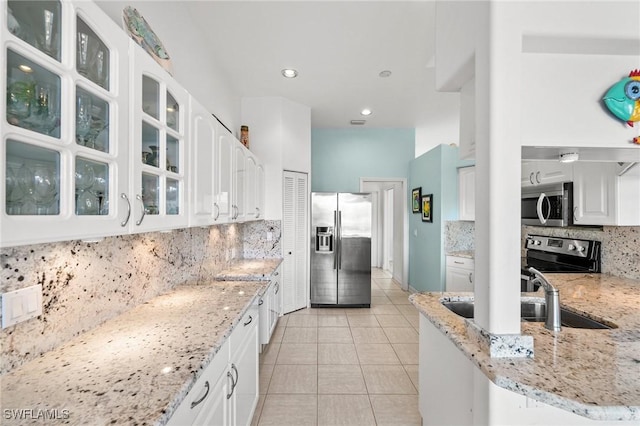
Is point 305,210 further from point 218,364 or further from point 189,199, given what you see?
point 218,364

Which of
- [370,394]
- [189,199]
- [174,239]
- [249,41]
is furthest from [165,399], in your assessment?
[249,41]

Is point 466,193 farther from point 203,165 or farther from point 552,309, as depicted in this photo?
point 203,165

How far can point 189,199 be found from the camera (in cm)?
156

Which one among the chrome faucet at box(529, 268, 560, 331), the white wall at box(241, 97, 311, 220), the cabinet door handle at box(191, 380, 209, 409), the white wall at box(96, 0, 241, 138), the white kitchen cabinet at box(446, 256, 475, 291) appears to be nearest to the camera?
the cabinet door handle at box(191, 380, 209, 409)

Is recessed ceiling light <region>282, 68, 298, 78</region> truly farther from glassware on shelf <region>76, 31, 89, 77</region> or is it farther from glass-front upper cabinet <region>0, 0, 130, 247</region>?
glassware on shelf <region>76, 31, 89, 77</region>

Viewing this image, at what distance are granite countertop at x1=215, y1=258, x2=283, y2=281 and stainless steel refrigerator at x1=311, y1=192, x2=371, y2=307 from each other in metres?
1.06

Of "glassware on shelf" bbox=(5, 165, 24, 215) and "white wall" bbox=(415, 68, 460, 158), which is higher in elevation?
"white wall" bbox=(415, 68, 460, 158)

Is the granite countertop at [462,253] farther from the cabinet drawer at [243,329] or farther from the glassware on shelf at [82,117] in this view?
the glassware on shelf at [82,117]

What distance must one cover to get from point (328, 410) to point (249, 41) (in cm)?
317

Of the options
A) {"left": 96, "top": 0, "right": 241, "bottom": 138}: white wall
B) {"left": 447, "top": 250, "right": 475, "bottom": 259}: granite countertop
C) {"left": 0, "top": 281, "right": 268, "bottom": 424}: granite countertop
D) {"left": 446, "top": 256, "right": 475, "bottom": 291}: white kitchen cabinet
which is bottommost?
{"left": 446, "top": 256, "right": 475, "bottom": 291}: white kitchen cabinet

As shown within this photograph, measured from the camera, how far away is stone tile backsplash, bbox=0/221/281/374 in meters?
0.99

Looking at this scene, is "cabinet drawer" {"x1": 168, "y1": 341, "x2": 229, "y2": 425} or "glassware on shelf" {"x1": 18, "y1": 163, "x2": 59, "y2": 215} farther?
"cabinet drawer" {"x1": 168, "y1": 341, "x2": 229, "y2": 425}

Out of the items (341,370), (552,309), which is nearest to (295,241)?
(341,370)

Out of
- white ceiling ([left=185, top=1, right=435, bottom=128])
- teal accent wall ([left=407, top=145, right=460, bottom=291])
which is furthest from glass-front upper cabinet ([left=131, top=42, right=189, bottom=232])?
teal accent wall ([left=407, top=145, right=460, bottom=291])
